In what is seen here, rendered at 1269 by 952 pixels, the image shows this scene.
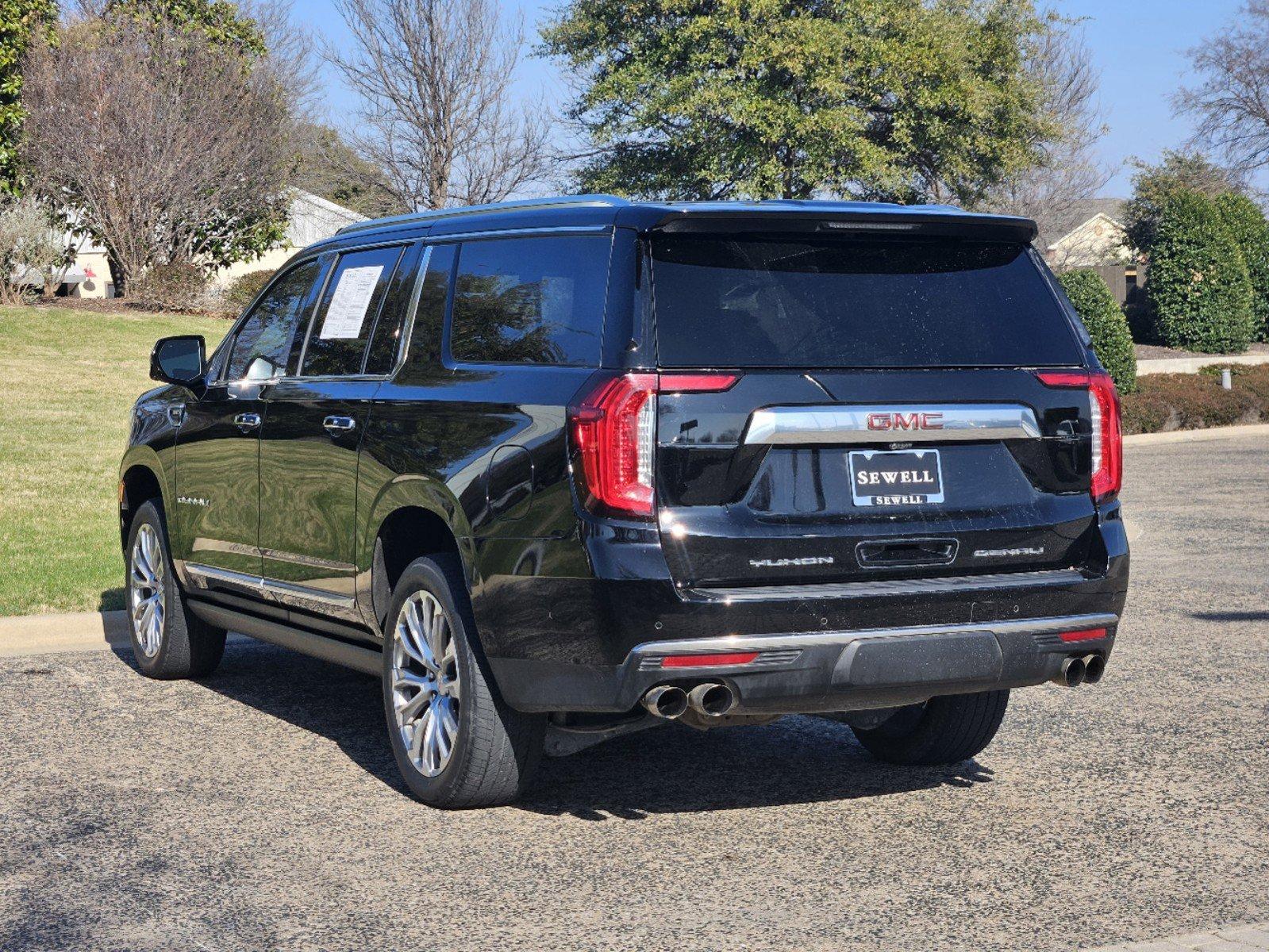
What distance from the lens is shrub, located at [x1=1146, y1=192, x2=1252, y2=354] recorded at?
40000 mm

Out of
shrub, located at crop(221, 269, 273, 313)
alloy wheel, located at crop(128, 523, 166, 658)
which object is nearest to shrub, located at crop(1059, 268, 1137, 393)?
shrub, located at crop(221, 269, 273, 313)

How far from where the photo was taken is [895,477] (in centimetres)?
514

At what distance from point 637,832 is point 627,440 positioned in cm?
151

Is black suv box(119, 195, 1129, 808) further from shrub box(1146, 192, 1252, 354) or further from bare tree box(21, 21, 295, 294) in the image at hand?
shrub box(1146, 192, 1252, 354)

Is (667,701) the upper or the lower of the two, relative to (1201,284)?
lower

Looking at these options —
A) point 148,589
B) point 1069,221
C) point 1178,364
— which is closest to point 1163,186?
point 1069,221

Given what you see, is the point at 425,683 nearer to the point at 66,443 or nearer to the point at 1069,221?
the point at 66,443

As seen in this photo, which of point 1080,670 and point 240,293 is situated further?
point 240,293

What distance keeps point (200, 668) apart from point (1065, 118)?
45.0 meters

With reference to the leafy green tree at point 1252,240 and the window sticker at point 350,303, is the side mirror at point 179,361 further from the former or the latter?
the leafy green tree at point 1252,240

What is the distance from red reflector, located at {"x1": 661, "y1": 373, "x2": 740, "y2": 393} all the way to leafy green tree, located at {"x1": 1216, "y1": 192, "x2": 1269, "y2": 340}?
40.5 meters

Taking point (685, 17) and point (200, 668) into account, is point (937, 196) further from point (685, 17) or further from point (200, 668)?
point (200, 668)

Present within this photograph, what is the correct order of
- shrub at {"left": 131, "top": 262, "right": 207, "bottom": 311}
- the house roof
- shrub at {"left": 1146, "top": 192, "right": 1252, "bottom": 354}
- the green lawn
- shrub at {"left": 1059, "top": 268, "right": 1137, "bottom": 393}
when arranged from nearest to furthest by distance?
the green lawn, shrub at {"left": 1059, "top": 268, "right": 1137, "bottom": 393}, shrub at {"left": 131, "top": 262, "right": 207, "bottom": 311}, shrub at {"left": 1146, "top": 192, "right": 1252, "bottom": 354}, the house roof

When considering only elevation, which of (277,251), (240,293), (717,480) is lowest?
(717,480)
